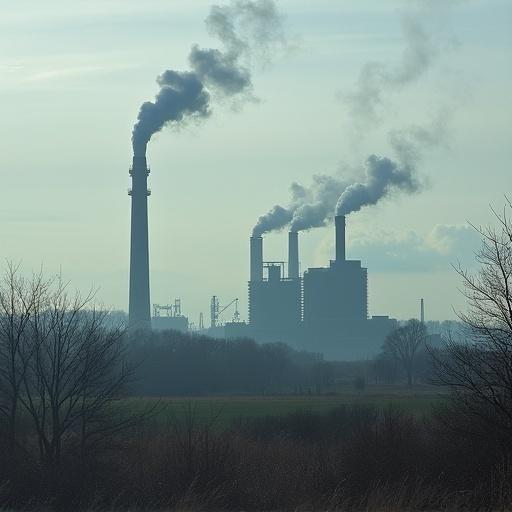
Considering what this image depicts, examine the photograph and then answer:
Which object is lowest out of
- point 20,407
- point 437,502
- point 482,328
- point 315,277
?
point 437,502

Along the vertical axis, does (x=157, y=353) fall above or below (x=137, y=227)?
below

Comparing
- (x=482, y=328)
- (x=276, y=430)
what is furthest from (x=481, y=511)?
(x=276, y=430)

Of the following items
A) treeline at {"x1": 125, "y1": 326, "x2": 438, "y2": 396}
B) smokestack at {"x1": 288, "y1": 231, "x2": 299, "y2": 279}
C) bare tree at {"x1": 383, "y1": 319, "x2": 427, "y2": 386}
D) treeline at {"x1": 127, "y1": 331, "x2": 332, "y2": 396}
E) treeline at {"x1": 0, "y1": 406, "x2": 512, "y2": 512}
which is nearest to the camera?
treeline at {"x1": 0, "y1": 406, "x2": 512, "y2": 512}

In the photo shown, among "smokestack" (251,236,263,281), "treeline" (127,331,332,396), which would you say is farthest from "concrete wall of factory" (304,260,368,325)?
"treeline" (127,331,332,396)

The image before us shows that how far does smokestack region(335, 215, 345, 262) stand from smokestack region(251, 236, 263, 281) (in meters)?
7.41

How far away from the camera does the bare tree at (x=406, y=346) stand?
5862cm

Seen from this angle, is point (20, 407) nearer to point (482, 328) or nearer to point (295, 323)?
point (482, 328)

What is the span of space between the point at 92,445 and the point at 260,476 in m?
2.45

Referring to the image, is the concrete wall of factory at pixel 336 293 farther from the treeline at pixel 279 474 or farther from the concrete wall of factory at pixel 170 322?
the treeline at pixel 279 474

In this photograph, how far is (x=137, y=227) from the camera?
2507 inches

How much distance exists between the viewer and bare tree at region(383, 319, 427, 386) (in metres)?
58.6

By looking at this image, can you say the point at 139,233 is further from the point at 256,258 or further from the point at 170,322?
the point at 170,322

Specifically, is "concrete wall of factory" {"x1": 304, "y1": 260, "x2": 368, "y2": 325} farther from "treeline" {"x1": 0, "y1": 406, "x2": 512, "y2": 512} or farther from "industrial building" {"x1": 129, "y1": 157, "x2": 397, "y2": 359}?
"treeline" {"x1": 0, "y1": 406, "x2": 512, "y2": 512}

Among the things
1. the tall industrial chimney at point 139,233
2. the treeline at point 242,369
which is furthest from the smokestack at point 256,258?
the treeline at point 242,369
